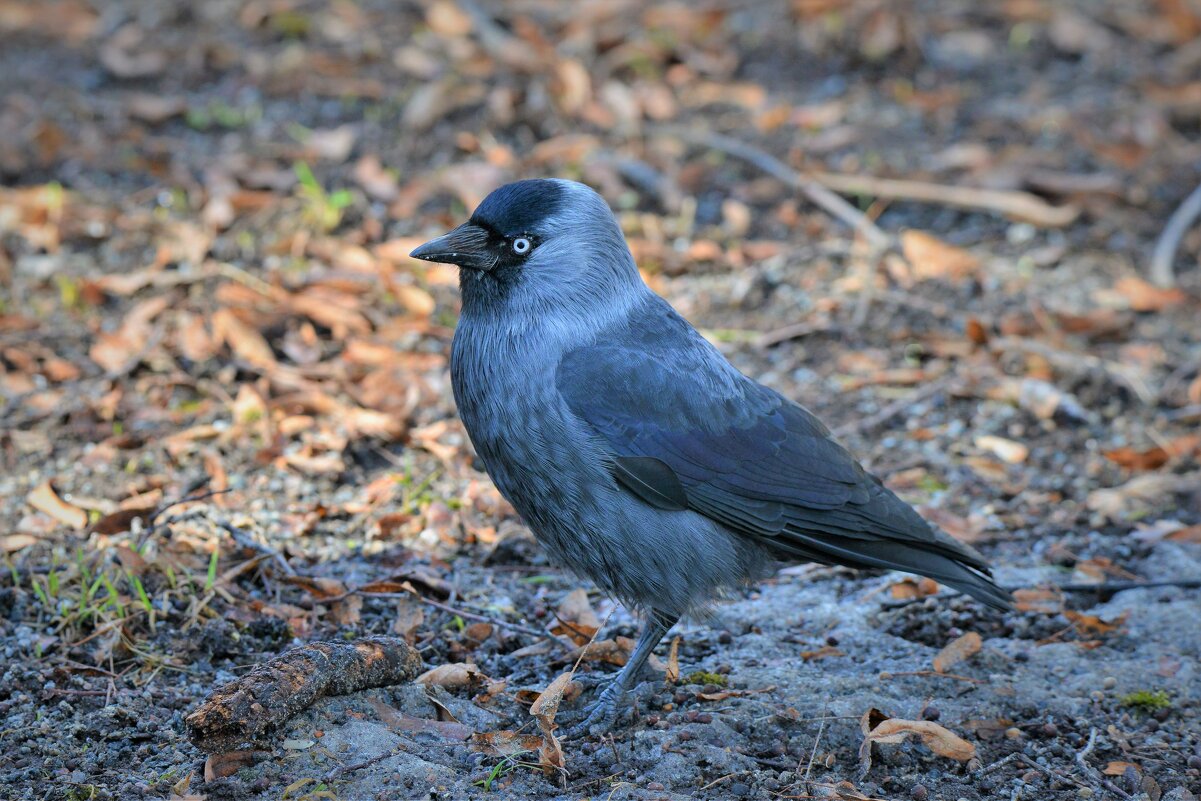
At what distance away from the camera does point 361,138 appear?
7.41m

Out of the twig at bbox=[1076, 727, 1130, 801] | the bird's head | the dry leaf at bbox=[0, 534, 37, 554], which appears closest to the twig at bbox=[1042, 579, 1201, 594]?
the twig at bbox=[1076, 727, 1130, 801]

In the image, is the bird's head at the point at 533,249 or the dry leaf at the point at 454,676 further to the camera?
the bird's head at the point at 533,249

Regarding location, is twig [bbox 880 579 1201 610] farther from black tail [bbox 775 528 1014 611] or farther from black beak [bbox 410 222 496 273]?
black beak [bbox 410 222 496 273]

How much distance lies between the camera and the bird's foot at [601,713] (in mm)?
3566

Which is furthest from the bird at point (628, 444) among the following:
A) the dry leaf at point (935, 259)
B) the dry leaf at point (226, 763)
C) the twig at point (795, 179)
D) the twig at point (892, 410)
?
the twig at point (795, 179)

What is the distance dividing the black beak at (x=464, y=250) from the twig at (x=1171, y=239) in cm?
417

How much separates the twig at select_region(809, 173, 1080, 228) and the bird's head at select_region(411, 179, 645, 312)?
11.6 feet

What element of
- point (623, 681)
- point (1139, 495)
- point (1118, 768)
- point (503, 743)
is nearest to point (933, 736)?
point (1118, 768)

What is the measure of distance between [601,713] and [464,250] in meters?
1.47

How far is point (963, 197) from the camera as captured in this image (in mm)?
7094

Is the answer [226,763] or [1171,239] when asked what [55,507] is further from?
[1171,239]

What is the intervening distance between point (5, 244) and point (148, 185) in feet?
Answer: 3.00

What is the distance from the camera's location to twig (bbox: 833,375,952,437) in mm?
5414

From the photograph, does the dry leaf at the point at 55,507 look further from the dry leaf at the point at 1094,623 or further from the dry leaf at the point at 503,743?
the dry leaf at the point at 1094,623
